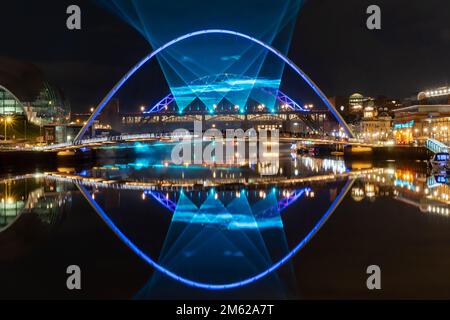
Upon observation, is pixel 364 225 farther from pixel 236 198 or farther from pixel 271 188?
pixel 271 188

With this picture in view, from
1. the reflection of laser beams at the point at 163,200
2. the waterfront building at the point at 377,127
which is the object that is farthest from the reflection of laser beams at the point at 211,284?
the waterfront building at the point at 377,127

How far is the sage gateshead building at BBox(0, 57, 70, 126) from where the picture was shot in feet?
232

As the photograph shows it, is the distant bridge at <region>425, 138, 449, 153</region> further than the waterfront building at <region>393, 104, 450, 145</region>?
No

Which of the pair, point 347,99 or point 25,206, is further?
point 347,99

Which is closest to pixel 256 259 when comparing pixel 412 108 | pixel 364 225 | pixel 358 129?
pixel 364 225

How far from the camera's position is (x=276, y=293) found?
33.3ft

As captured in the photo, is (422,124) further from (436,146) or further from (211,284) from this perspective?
(211,284)

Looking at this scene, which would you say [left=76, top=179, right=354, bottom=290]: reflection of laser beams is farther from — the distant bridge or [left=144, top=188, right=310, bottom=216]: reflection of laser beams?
the distant bridge

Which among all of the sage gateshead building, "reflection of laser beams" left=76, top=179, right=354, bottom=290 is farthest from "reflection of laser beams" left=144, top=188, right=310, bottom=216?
the sage gateshead building

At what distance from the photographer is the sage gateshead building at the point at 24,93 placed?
7075 centimetres

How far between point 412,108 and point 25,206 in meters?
70.2

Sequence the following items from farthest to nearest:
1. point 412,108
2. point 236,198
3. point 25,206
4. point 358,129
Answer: point 358,129
point 412,108
point 236,198
point 25,206

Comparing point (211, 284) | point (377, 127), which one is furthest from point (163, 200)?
point (377, 127)

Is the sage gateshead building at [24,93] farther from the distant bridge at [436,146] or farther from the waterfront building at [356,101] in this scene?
the waterfront building at [356,101]
